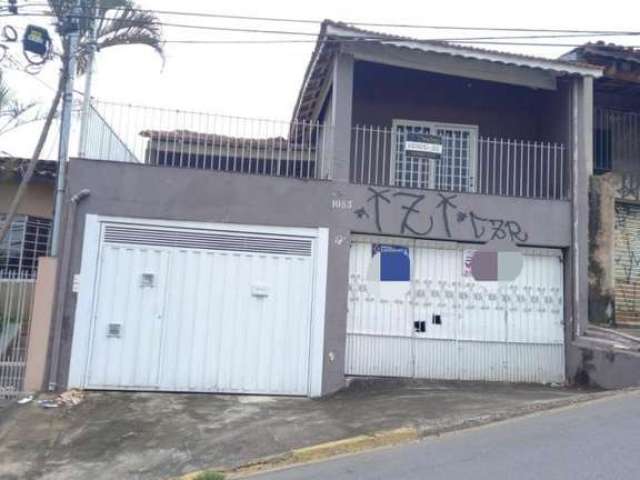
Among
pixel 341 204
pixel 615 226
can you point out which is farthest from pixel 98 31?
pixel 615 226

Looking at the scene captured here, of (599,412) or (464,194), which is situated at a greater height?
(464,194)

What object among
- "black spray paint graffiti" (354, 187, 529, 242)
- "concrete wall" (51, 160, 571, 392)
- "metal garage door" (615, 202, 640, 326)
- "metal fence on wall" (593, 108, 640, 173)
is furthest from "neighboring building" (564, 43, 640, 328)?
"black spray paint graffiti" (354, 187, 529, 242)

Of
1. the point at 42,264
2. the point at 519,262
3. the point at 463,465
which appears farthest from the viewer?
the point at 519,262

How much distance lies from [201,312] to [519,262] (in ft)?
16.5

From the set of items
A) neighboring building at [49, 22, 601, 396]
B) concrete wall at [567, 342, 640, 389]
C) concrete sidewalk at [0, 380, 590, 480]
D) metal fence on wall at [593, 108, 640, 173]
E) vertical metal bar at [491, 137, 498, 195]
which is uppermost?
metal fence on wall at [593, 108, 640, 173]

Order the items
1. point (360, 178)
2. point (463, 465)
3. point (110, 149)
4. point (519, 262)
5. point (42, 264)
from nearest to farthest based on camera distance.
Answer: point (463, 465), point (42, 264), point (110, 149), point (519, 262), point (360, 178)

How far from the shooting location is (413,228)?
959 cm

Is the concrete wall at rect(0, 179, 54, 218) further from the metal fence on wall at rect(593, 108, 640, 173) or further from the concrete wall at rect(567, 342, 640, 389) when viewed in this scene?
the metal fence on wall at rect(593, 108, 640, 173)

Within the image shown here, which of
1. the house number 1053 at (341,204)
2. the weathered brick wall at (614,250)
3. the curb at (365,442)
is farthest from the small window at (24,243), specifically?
the weathered brick wall at (614,250)

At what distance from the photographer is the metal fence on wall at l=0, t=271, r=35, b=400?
332 inches

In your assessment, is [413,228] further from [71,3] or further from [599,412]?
[71,3]

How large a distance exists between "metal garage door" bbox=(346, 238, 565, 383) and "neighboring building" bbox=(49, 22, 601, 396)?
2cm

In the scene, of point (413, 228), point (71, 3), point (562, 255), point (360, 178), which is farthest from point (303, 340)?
point (71, 3)

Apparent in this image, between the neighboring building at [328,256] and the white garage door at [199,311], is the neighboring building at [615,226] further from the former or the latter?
the white garage door at [199,311]
